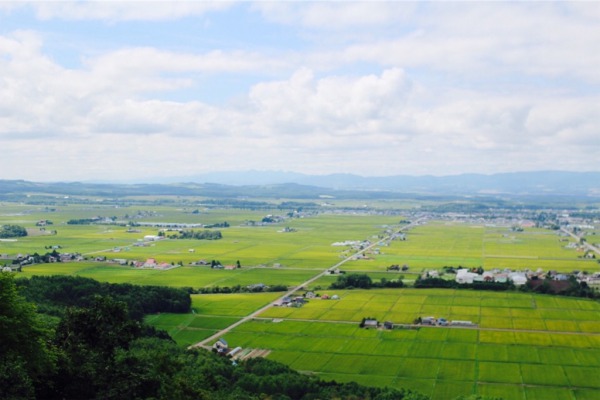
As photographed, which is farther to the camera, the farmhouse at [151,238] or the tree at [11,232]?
the farmhouse at [151,238]

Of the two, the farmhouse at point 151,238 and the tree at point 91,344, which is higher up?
the tree at point 91,344

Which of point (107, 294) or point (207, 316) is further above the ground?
point (107, 294)

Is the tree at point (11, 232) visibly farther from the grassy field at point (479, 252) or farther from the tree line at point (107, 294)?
the grassy field at point (479, 252)

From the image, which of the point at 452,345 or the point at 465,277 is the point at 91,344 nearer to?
the point at 452,345

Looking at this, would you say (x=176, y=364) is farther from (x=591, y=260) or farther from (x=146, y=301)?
(x=591, y=260)

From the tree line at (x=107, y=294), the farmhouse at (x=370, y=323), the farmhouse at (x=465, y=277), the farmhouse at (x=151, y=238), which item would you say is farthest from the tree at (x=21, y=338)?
the farmhouse at (x=151, y=238)

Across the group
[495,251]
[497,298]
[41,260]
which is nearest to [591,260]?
[495,251]

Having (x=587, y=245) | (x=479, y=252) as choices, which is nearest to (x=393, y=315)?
(x=479, y=252)

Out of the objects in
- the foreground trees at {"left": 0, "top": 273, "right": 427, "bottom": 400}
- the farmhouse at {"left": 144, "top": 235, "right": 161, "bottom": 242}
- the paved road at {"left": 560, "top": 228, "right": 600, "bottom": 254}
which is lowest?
the farmhouse at {"left": 144, "top": 235, "right": 161, "bottom": 242}

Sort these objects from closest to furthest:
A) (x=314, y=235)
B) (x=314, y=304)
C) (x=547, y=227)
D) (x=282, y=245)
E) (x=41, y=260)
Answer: (x=314, y=304)
(x=41, y=260)
(x=282, y=245)
(x=314, y=235)
(x=547, y=227)

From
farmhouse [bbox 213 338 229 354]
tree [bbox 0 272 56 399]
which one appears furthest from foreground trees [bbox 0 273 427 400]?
farmhouse [bbox 213 338 229 354]

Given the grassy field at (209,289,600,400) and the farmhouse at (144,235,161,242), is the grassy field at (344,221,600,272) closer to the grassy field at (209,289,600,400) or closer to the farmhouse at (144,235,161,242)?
the grassy field at (209,289,600,400)
